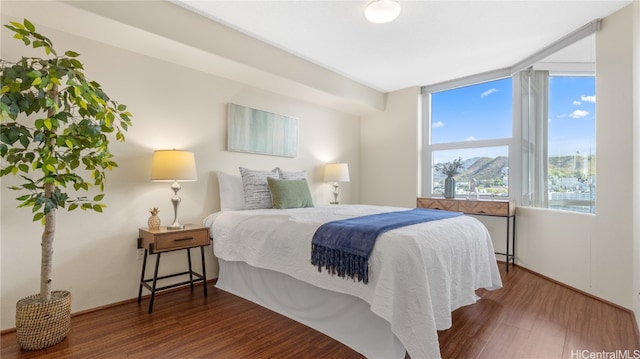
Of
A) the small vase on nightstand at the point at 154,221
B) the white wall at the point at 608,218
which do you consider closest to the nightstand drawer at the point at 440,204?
→ the white wall at the point at 608,218

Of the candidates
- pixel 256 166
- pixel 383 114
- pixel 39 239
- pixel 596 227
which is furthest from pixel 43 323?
pixel 383 114

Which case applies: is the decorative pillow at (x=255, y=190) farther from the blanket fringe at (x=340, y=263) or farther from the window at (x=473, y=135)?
the window at (x=473, y=135)

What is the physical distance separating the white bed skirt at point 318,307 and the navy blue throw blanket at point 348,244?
0.24 m

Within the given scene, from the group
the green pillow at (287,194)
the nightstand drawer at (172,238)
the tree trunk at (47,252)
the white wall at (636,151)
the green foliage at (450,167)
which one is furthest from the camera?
the green foliage at (450,167)

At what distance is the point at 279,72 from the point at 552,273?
12.1ft

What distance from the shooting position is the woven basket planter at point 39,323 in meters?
1.83

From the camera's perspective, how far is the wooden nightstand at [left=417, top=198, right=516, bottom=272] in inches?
140

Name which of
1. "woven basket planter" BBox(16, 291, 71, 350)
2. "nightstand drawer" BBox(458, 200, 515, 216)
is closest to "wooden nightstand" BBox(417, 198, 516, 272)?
"nightstand drawer" BBox(458, 200, 515, 216)

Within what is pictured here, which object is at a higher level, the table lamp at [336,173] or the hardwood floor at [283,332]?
the table lamp at [336,173]

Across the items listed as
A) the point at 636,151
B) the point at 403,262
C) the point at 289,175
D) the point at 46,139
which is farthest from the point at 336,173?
the point at 46,139

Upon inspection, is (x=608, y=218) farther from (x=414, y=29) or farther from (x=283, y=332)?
(x=283, y=332)

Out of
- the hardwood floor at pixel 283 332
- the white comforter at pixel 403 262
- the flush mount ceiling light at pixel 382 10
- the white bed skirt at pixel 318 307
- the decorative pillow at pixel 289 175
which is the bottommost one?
the hardwood floor at pixel 283 332

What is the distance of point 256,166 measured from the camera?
3.71 m

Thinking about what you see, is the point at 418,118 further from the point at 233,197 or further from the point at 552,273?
the point at 233,197
